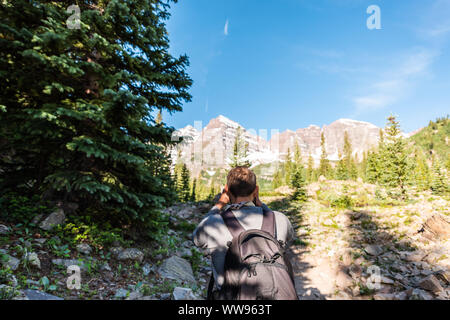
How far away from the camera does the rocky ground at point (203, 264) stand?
4168 mm

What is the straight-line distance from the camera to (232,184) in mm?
2678

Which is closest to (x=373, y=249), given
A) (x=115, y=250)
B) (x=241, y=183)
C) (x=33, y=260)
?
(x=241, y=183)

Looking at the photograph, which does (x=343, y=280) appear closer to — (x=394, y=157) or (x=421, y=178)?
(x=394, y=157)

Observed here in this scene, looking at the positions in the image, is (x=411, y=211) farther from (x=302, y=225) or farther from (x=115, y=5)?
(x=115, y=5)

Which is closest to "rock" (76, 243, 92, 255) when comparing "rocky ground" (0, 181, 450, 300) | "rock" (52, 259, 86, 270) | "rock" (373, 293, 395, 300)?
"rocky ground" (0, 181, 450, 300)

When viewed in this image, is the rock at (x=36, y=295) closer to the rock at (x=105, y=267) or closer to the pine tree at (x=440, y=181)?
the rock at (x=105, y=267)

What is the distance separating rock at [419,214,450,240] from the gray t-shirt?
33.7 ft

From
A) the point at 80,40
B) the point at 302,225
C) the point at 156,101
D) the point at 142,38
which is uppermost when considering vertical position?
the point at 142,38

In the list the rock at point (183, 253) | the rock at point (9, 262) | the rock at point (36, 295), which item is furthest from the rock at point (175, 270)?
the rock at point (9, 262)

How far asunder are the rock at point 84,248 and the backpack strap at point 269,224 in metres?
4.97

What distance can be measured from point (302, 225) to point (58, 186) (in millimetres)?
13950

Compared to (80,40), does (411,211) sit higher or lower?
lower
